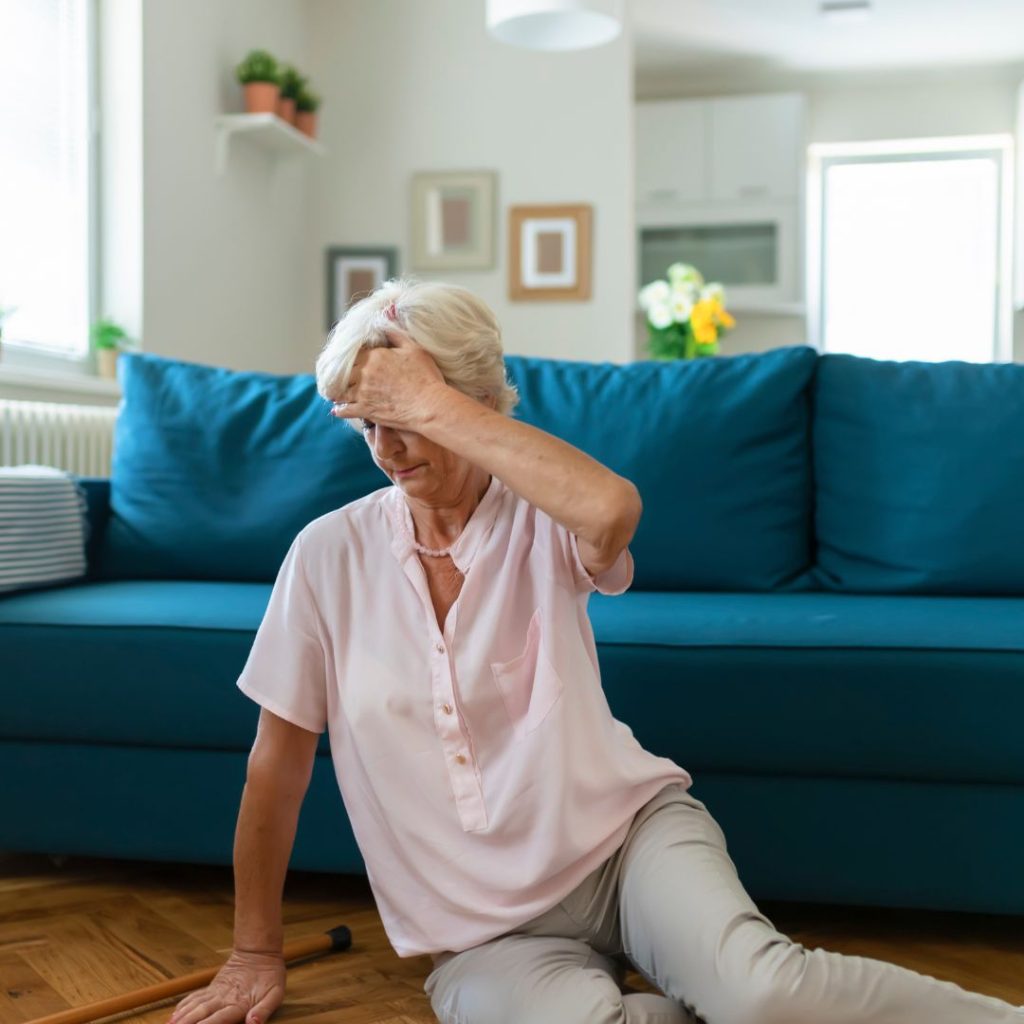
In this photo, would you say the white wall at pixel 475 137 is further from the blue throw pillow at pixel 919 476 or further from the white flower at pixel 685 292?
the blue throw pillow at pixel 919 476

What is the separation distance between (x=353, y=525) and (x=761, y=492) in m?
0.98

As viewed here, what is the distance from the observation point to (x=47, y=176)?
3.59 metres

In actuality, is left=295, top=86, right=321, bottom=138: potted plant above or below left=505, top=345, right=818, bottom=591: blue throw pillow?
above

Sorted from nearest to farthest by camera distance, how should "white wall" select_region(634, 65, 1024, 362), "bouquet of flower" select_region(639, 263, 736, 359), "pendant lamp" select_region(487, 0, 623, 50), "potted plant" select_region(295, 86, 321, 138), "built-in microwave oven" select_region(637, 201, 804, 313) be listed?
1. "pendant lamp" select_region(487, 0, 623, 50)
2. "bouquet of flower" select_region(639, 263, 736, 359)
3. "potted plant" select_region(295, 86, 321, 138)
4. "built-in microwave oven" select_region(637, 201, 804, 313)
5. "white wall" select_region(634, 65, 1024, 362)

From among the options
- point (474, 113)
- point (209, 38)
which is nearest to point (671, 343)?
point (474, 113)

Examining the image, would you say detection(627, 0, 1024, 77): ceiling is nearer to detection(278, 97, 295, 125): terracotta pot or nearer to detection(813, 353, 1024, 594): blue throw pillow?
detection(278, 97, 295, 125): terracotta pot

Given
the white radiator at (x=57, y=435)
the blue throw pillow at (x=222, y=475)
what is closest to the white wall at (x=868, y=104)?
the white radiator at (x=57, y=435)

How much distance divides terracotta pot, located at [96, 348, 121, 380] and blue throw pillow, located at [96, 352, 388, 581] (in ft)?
4.34

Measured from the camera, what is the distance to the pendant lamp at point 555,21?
300 centimetres

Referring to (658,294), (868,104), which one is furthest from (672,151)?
(658,294)

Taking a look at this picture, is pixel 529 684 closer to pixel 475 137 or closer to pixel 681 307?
pixel 681 307

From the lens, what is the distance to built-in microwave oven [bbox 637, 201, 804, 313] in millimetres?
5816

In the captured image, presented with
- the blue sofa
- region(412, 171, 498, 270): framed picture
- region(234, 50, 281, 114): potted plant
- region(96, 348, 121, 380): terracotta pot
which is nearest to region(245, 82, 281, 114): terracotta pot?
region(234, 50, 281, 114): potted plant

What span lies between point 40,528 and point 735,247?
438 cm
